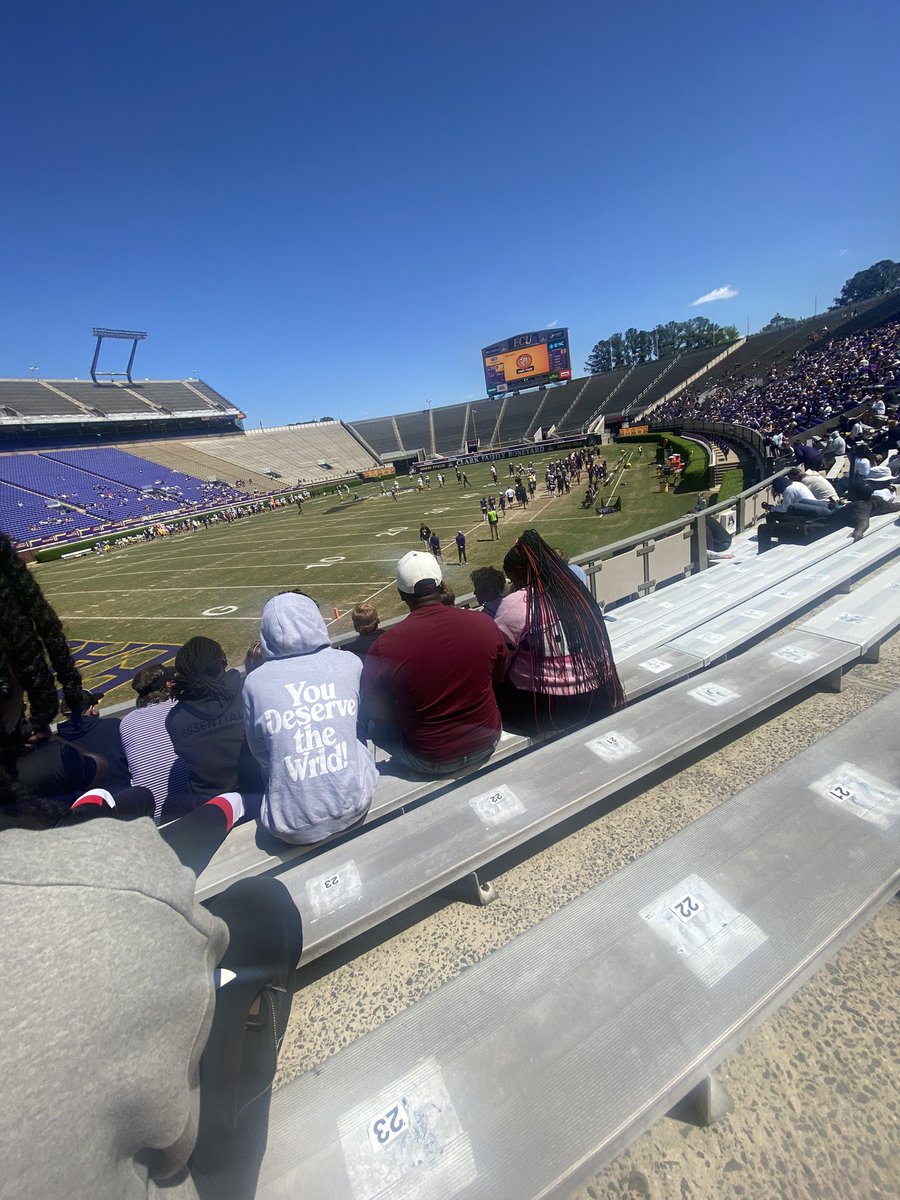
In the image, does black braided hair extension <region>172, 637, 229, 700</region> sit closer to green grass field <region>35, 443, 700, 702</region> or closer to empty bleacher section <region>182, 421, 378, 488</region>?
green grass field <region>35, 443, 700, 702</region>

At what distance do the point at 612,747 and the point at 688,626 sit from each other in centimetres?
193

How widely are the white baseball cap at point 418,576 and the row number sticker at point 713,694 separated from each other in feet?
4.95

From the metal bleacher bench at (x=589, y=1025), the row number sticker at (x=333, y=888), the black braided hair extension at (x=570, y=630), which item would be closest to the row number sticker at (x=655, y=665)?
the black braided hair extension at (x=570, y=630)

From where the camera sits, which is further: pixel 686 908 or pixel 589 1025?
pixel 686 908

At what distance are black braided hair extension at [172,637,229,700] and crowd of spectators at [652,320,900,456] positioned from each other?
17.6 meters

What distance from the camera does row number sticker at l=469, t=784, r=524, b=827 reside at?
6.82 ft

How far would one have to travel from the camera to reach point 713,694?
2744mm

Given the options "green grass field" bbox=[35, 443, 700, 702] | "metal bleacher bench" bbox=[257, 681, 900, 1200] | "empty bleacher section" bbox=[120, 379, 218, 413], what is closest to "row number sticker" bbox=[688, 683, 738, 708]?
"metal bleacher bench" bbox=[257, 681, 900, 1200]

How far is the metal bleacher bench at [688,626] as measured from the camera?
2.26 m

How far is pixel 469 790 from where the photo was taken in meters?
2.28

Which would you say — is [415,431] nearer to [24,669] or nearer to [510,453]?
[510,453]

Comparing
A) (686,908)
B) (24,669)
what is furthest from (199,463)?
(686,908)

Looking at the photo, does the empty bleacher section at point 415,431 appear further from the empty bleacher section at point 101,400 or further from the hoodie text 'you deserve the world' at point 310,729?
the hoodie text 'you deserve the world' at point 310,729

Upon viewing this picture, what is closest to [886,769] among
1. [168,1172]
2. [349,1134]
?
[349,1134]
